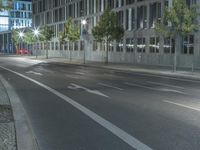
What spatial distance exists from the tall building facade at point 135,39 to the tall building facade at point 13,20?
70614mm

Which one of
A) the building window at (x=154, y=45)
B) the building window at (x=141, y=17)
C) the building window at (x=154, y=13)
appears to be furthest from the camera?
the building window at (x=141, y=17)

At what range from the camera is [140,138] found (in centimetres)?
923

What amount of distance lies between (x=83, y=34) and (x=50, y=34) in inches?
629

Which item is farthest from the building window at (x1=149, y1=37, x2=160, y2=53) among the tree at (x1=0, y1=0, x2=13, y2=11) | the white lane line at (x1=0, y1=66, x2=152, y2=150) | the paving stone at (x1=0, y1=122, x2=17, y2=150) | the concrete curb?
the paving stone at (x1=0, y1=122, x2=17, y2=150)

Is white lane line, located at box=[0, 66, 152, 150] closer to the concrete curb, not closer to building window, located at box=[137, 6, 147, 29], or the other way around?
the concrete curb

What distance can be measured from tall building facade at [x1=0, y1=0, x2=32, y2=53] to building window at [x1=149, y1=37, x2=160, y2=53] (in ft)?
347

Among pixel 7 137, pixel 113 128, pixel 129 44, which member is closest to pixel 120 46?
pixel 129 44

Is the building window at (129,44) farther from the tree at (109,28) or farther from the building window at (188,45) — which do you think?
the building window at (188,45)

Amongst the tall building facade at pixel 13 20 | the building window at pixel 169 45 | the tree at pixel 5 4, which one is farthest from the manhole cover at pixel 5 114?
the tall building facade at pixel 13 20

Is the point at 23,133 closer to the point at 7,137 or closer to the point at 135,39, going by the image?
the point at 7,137

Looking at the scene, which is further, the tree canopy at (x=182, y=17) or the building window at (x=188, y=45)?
the building window at (x=188, y=45)

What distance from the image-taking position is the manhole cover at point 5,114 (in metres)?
10.6

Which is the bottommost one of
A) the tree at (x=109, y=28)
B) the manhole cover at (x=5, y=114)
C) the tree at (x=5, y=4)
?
the manhole cover at (x=5, y=114)

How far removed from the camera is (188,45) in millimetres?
43719
